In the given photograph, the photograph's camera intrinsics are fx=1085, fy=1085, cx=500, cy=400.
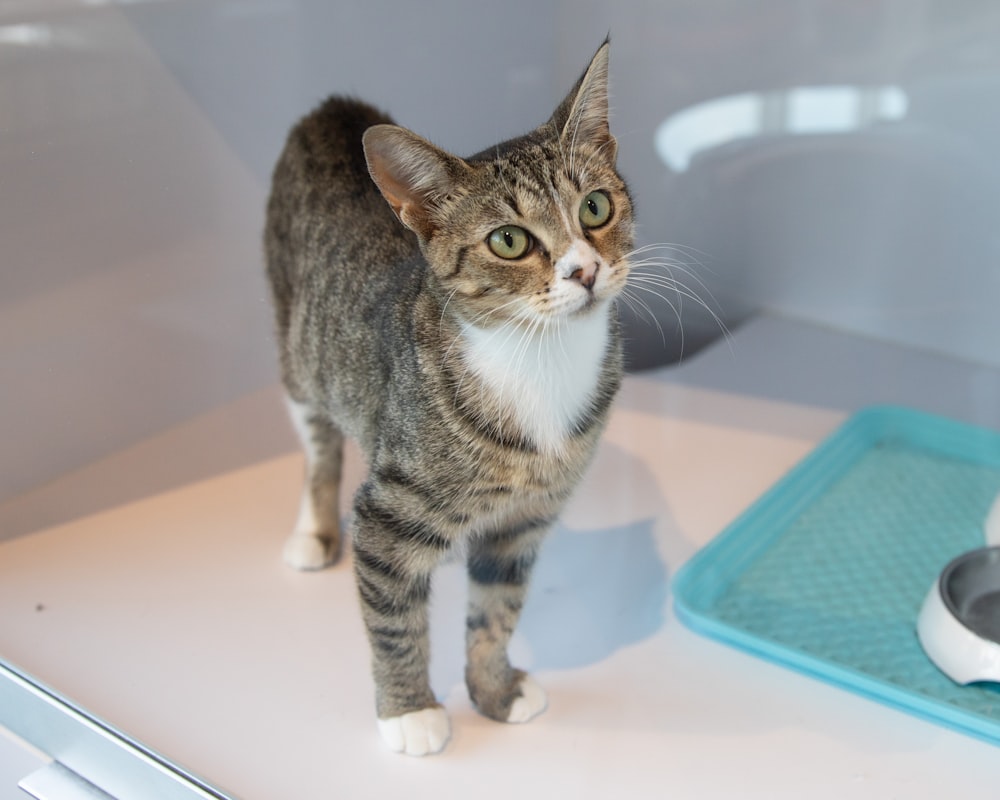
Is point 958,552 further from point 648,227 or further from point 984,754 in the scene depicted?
point 648,227

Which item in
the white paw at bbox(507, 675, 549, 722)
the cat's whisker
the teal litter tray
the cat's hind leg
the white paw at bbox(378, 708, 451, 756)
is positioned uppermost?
the cat's whisker

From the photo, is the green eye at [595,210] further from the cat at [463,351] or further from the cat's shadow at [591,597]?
the cat's shadow at [591,597]

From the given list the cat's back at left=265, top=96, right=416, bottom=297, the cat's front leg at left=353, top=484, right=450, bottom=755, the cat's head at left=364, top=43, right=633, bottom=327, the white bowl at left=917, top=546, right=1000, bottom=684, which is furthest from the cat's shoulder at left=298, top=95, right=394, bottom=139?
the white bowl at left=917, top=546, right=1000, bottom=684

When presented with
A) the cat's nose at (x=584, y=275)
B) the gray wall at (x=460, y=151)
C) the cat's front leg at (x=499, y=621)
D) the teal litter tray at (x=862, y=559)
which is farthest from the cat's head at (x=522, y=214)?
the teal litter tray at (x=862, y=559)

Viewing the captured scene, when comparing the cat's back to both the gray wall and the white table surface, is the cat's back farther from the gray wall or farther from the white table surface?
the white table surface

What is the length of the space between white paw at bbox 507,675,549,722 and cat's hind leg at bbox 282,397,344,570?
32cm

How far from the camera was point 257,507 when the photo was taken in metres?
1.36

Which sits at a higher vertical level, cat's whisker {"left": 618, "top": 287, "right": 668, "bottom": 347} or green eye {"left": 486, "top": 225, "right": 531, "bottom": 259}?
green eye {"left": 486, "top": 225, "right": 531, "bottom": 259}

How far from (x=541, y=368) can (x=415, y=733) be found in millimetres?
358

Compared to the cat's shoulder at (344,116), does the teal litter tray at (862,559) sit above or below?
below

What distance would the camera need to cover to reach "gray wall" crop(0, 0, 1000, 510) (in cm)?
107

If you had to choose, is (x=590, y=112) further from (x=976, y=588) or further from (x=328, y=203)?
(x=976, y=588)

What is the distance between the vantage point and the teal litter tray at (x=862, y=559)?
3.61 ft

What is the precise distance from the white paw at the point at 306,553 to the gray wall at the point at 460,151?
0.21m
